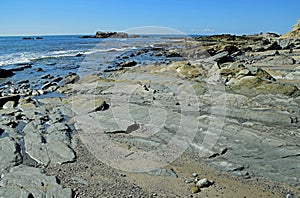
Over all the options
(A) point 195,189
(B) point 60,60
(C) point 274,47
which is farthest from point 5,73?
(C) point 274,47

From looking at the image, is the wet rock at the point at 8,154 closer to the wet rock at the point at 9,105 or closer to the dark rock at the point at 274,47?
the wet rock at the point at 9,105

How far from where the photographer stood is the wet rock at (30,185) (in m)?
6.58

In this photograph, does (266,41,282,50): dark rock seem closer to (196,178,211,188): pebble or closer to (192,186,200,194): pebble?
(196,178,211,188): pebble

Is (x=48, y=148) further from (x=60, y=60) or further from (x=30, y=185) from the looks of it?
(x=60, y=60)

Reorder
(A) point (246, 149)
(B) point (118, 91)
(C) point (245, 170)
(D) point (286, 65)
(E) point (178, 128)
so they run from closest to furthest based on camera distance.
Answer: (C) point (245, 170)
(A) point (246, 149)
(E) point (178, 128)
(B) point (118, 91)
(D) point (286, 65)

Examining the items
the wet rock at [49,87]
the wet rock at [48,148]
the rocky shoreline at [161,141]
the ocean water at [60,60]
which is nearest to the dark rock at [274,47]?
the ocean water at [60,60]

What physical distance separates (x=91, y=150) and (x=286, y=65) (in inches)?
926

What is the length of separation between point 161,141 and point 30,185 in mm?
4626

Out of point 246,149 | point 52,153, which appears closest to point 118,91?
point 52,153

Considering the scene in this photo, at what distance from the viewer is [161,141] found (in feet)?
33.1

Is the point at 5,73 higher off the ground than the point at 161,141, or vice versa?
the point at 161,141

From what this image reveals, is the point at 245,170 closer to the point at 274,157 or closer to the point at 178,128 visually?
the point at 274,157

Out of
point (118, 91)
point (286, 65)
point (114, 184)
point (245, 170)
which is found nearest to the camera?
point (114, 184)

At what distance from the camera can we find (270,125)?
1088cm
